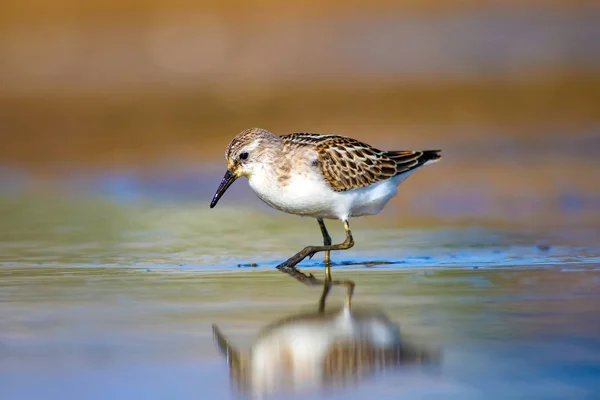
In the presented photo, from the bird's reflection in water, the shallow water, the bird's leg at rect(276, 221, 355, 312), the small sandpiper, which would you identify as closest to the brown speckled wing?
the small sandpiper

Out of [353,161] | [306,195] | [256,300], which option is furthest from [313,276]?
[353,161]

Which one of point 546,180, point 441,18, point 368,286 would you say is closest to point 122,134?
point 546,180

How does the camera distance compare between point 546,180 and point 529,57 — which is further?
point 529,57

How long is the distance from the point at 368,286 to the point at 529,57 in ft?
50.8

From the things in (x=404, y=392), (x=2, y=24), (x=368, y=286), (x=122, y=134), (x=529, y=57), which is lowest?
(x=404, y=392)

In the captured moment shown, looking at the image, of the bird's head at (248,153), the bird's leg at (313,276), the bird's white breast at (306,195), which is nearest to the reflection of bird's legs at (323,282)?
the bird's leg at (313,276)

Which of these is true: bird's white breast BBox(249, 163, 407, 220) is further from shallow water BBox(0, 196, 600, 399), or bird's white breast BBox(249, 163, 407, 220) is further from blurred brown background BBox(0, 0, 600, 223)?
blurred brown background BBox(0, 0, 600, 223)

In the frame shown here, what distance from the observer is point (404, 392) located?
5.03 metres

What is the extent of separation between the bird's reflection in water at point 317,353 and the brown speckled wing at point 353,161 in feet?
8.06

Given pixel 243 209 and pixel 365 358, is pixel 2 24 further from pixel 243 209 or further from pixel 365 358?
pixel 365 358

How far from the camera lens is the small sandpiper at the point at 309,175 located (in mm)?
8648

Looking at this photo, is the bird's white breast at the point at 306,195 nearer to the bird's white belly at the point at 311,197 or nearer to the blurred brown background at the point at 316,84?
the bird's white belly at the point at 311,197

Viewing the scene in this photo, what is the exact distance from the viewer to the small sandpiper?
8648mm

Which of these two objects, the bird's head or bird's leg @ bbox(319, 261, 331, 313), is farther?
the bird's head
